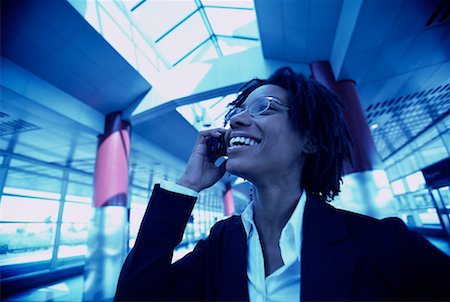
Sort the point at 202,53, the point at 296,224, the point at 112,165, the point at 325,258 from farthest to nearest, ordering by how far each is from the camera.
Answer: the point at 202,53 → the point at 112,165 → the point at 296,224 → the point at 325,258

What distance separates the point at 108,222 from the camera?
462 centimetres

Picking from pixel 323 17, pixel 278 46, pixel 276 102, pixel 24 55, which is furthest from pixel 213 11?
pixel 276 102

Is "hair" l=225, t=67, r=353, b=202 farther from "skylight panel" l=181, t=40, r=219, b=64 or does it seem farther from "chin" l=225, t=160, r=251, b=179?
"skylight panel" l=181, t=40, r=219, b=64

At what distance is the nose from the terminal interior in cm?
81

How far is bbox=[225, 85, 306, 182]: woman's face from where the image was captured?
945 mm

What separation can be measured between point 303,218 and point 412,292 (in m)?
0.38

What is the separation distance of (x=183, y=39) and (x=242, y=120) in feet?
17.0

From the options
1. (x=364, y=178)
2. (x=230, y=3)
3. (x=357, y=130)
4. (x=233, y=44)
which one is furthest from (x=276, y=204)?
(x=233, y=44)

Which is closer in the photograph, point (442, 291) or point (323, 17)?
point (442, 291)

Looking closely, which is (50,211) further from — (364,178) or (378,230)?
(364,178)

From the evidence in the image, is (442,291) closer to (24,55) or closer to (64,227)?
(24,55)

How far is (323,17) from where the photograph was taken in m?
3.37

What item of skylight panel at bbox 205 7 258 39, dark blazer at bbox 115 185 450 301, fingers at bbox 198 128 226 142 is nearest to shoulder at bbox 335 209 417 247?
dark blazer at bbox 115 185 450 301

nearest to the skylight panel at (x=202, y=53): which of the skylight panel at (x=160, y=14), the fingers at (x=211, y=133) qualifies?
the skylight panel at (x=160, y=14)
